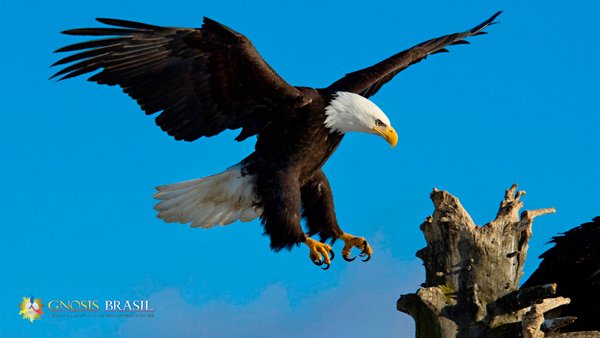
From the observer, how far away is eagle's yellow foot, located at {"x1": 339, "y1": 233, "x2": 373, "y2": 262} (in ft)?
23.4

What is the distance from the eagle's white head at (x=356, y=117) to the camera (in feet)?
22.5

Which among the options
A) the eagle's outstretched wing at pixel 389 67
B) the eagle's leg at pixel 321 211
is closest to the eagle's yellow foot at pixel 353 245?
the eagle's leg at pixel 321 211

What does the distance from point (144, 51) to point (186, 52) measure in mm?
360

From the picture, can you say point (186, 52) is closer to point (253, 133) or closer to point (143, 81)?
point (143, 81)

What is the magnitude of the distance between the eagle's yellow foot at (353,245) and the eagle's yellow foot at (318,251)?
1.15 ft

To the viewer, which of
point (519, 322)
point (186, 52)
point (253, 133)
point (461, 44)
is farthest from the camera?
point (461, 44)

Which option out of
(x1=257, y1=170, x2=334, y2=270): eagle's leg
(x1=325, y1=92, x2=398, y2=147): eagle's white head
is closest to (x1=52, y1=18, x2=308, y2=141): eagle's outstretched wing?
(x1=325, y1=92, x2=398, y2=147): eagle's white head

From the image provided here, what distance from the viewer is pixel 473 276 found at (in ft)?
17.8

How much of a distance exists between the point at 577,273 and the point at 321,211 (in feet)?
7.26

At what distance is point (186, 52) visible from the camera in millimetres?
6645

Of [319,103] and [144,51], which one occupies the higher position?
[144,51]

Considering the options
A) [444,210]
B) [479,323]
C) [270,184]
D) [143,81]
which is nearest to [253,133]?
[270,184]

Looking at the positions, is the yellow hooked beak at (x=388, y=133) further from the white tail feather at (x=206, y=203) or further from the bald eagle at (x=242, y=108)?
the white tail feather at (x=206, y=203)

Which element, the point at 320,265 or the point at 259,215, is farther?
the point at 259,215
